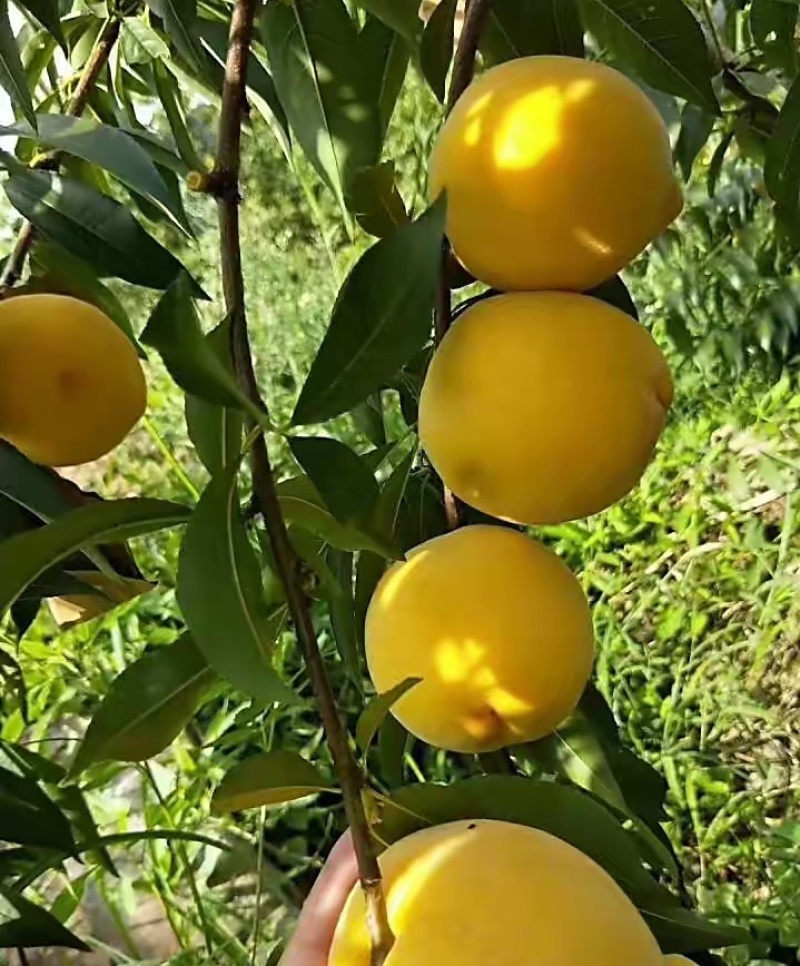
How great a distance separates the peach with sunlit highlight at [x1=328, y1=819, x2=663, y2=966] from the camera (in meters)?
0.33

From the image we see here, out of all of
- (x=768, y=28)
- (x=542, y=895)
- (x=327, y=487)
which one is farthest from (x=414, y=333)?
(x=768, y=28)

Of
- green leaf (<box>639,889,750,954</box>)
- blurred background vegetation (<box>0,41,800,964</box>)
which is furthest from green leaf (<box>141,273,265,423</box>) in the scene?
blurred background vegetation (<box>0,41,800,964</box>)

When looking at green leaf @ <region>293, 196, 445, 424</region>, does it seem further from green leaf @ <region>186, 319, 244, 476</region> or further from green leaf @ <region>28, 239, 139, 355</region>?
green leaf @ <region>28, 239, 139, 355</region>

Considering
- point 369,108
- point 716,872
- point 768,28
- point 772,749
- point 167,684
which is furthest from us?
point 772,749

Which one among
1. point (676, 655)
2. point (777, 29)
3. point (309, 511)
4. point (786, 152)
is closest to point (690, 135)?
point (777, 29)

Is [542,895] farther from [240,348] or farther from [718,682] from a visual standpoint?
[718,682]

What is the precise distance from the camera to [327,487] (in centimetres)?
39

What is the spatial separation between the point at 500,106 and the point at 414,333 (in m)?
0.11

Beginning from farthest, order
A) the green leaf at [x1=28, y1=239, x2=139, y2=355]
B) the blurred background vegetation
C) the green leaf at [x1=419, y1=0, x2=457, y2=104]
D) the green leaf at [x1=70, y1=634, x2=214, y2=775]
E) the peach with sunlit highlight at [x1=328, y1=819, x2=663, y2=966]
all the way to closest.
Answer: the blurred background vegetation < the green leaf at [x1=28, y1=239, x2=139, y2=355] < the green leaf at [x1=419, y1=0, x2=457, y2=104] < the green leaf at [x1=70, y1=634, x2=214, y2=775] < the peach with sunlit highlight at [x1=328, y1=819, x2=663, y2=966]

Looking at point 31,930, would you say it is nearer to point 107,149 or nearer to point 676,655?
point 107,149

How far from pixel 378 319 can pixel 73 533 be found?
136 millimetres

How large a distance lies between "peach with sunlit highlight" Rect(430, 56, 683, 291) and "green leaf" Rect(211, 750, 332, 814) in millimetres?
188

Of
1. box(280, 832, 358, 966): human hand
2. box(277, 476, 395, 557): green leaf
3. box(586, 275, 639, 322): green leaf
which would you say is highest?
box(586, 275, 639, 322): green leaf

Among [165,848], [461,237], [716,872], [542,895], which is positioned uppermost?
[461,237]
